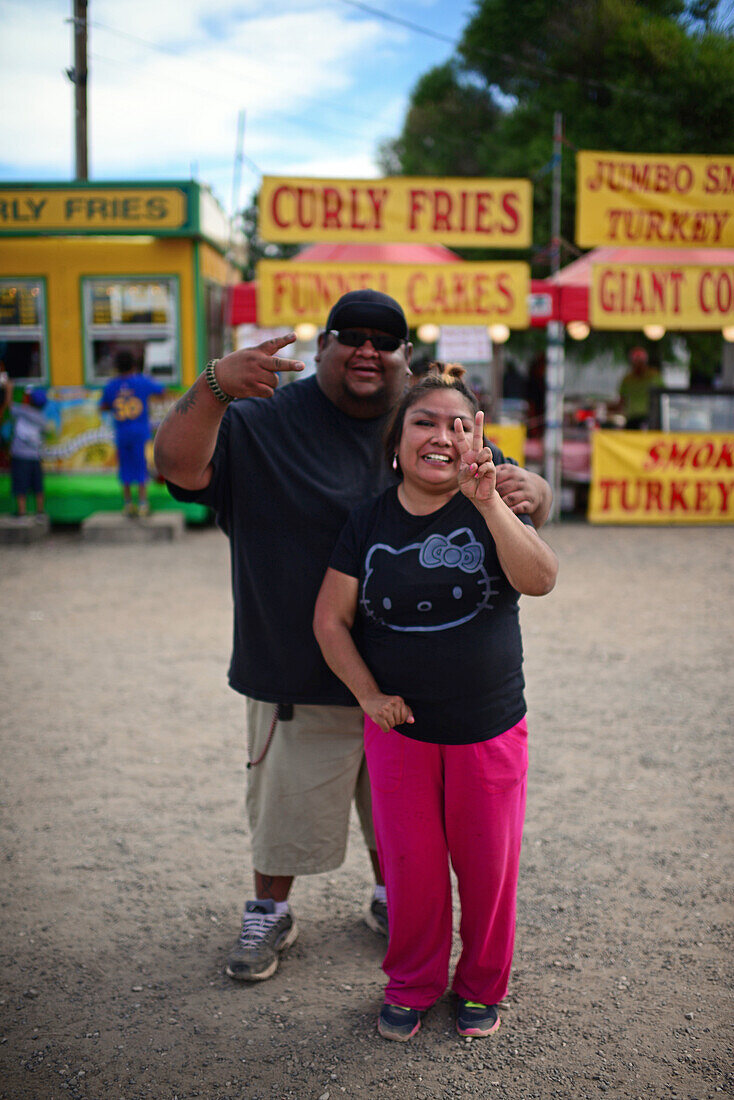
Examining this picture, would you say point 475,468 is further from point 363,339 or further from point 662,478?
point 662,478

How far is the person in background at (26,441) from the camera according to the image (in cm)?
968

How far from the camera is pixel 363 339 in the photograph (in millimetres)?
2473

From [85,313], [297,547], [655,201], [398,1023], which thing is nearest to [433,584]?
[297,547]

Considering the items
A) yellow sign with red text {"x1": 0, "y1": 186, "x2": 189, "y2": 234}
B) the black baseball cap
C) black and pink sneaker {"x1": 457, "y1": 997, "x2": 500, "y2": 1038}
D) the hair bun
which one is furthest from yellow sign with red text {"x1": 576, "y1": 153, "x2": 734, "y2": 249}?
black and pink sneaker {"x1": 457, "y1": 997, "x2": 500, "y2": 1038}

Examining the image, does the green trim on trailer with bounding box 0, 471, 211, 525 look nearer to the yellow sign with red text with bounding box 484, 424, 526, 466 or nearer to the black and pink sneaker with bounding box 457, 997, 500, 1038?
the yellow sign with red text with bounding box 484, 424, 526, 466

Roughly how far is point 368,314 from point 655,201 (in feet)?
26.9

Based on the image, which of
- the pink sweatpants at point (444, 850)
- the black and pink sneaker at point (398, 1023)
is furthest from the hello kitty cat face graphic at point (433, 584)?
the black and pink sneaker at point (398, 1023)

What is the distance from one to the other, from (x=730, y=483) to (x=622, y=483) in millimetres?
1220

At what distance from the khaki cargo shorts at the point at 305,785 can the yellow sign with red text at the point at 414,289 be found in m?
7.69

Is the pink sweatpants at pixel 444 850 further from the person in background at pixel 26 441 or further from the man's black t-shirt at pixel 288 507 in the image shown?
the person in background at pixel 26 441

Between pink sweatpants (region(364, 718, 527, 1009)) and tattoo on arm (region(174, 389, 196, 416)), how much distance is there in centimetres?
90

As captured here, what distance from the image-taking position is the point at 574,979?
2.58 meters

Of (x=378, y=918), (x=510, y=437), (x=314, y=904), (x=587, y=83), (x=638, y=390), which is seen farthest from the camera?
(x=587, y=83)

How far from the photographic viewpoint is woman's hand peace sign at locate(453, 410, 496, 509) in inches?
78.7
